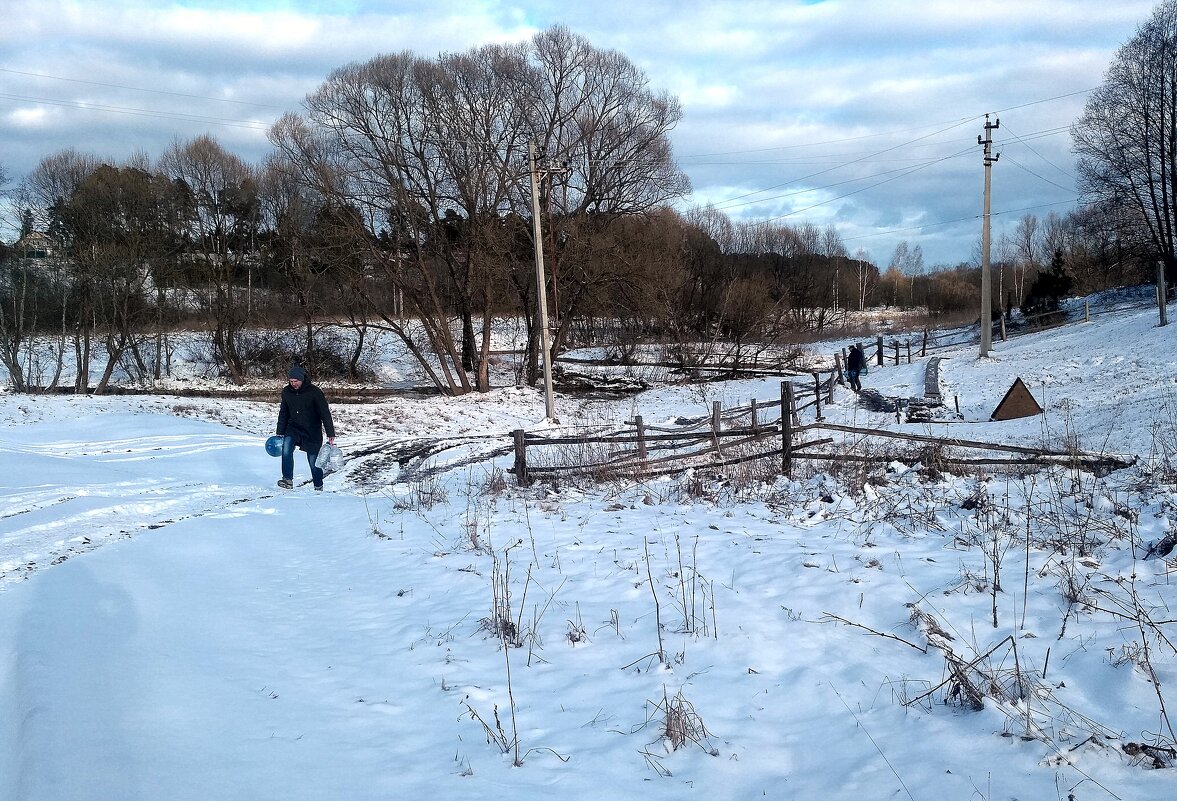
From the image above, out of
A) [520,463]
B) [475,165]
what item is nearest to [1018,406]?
[520,463]

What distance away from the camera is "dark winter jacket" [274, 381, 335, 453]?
37.2 ft

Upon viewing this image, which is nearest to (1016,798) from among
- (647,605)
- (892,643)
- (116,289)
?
(892,643)

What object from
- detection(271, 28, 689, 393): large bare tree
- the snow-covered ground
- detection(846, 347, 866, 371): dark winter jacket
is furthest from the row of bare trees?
the snow-covered ground

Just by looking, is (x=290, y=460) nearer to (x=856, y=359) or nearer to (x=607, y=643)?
(x=607, y=643)

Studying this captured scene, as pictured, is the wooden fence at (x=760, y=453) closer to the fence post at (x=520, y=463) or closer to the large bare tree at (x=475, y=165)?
the fence post at (x=520, y=463)

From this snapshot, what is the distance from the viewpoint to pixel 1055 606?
4812 millimetres

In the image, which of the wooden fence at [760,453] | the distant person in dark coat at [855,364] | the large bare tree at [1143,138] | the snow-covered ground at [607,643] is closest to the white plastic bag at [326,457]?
the snow-covered ground at [607,643]

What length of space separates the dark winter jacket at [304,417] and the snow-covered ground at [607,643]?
87.7 inches

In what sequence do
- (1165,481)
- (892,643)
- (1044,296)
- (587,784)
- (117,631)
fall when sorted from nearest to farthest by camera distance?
(587,784), (892,643), (117,631), (1165,481), (1044,296)

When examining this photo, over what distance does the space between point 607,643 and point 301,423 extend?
26.1 ft

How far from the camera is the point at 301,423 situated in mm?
11438

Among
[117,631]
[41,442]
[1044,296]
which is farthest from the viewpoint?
[1044,296]

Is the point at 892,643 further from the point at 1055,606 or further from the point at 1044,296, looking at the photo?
the point at 1044,296

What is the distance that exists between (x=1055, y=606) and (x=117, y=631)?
6044mm
